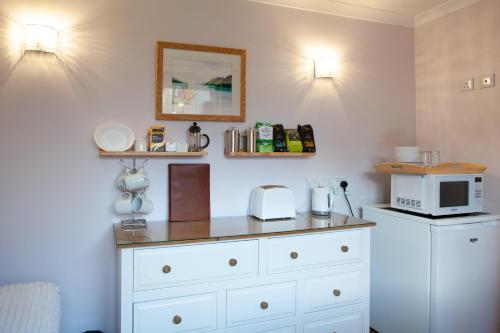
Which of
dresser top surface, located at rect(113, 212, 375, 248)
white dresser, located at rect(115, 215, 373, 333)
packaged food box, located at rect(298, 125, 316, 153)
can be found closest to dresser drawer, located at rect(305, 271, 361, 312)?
white dresser, located at rect(115, 215, 373, 333)

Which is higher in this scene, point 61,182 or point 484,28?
point 484,28

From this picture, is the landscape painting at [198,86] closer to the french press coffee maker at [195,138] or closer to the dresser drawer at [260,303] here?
the french press coffee maker at [195,138]

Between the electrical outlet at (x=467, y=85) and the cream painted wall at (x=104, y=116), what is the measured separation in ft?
2.73

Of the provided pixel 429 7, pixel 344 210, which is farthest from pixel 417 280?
pixel 429 7

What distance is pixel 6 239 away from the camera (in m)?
1.96

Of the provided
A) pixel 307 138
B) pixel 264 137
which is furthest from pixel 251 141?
pixel 307 138

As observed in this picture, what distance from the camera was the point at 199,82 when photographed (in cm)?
230

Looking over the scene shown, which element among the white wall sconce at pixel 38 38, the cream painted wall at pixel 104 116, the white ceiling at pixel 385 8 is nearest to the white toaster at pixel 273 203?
the cream painted wall at pixel 104 116

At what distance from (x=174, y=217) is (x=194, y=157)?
41 centimetres

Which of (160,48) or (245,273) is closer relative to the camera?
(245,273)

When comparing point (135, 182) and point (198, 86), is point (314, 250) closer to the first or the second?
point (135, 182)

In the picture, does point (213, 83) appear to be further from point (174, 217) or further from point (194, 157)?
point (174, 217)

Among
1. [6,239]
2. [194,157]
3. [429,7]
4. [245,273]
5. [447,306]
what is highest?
[429,7]

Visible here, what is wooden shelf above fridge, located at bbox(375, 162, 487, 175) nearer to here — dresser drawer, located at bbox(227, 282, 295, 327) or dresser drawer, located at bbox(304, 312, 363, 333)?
dresser drawer, located at bbox(304, 312, 363, 333)
